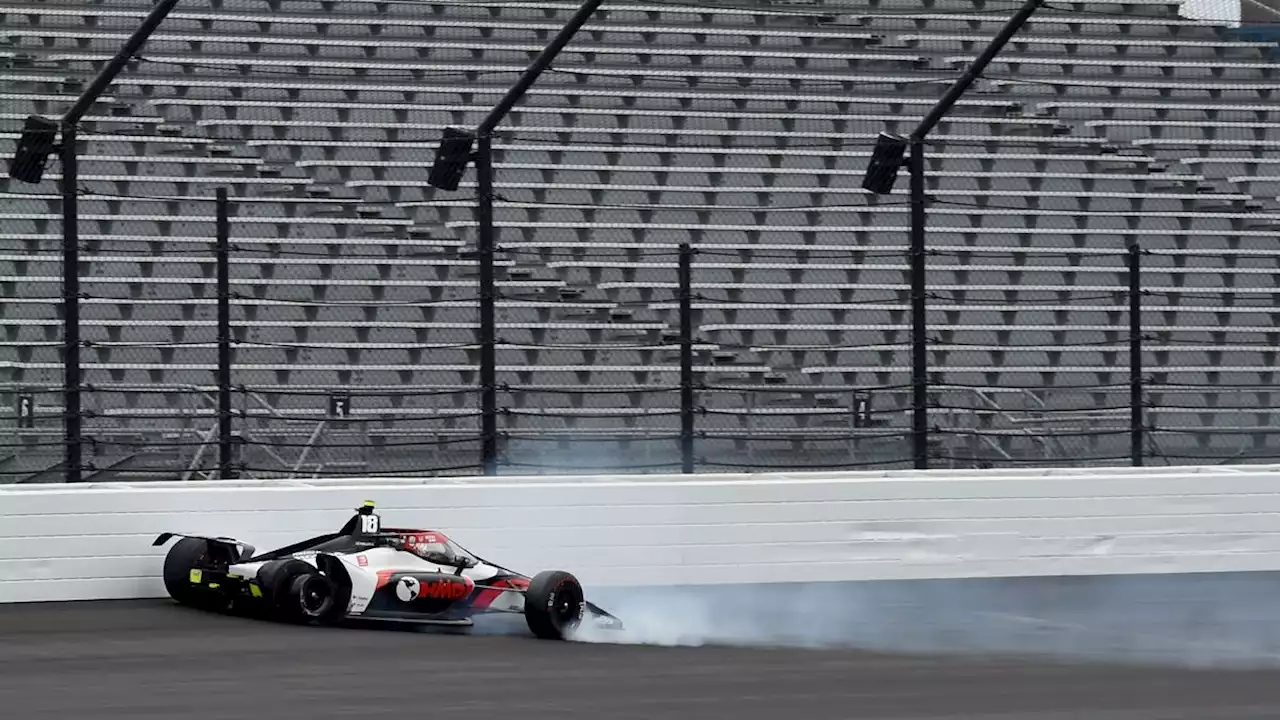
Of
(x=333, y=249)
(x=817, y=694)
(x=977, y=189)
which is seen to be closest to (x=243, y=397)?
(x=333, y=249)

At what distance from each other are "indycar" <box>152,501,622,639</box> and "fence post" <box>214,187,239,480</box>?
1.27 m

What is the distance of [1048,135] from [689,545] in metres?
6.81

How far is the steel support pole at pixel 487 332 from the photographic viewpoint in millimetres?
10805

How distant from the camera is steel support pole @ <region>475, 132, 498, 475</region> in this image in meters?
10.8

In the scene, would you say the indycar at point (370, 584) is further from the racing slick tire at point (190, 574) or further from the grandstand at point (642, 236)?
the grandstand at point (642, 236)

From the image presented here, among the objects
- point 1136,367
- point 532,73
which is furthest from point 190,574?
point 1136,367

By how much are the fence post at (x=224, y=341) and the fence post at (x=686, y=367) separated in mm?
2488

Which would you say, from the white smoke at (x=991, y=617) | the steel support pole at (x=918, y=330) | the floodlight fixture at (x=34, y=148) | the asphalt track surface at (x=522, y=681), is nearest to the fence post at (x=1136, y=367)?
the white smoke at (x=991, y=617)

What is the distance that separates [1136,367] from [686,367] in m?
2.84

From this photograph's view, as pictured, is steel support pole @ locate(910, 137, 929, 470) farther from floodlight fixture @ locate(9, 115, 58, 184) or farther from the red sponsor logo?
floodlight fixture @ locate(9, 115, 58, 184)

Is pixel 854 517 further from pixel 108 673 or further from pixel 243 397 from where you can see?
pixel 108 673

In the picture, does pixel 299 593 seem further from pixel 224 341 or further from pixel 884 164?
pixel 884 164

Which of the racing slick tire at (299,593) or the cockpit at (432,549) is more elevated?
the cockpit at (432,549)

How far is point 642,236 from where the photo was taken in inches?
531
